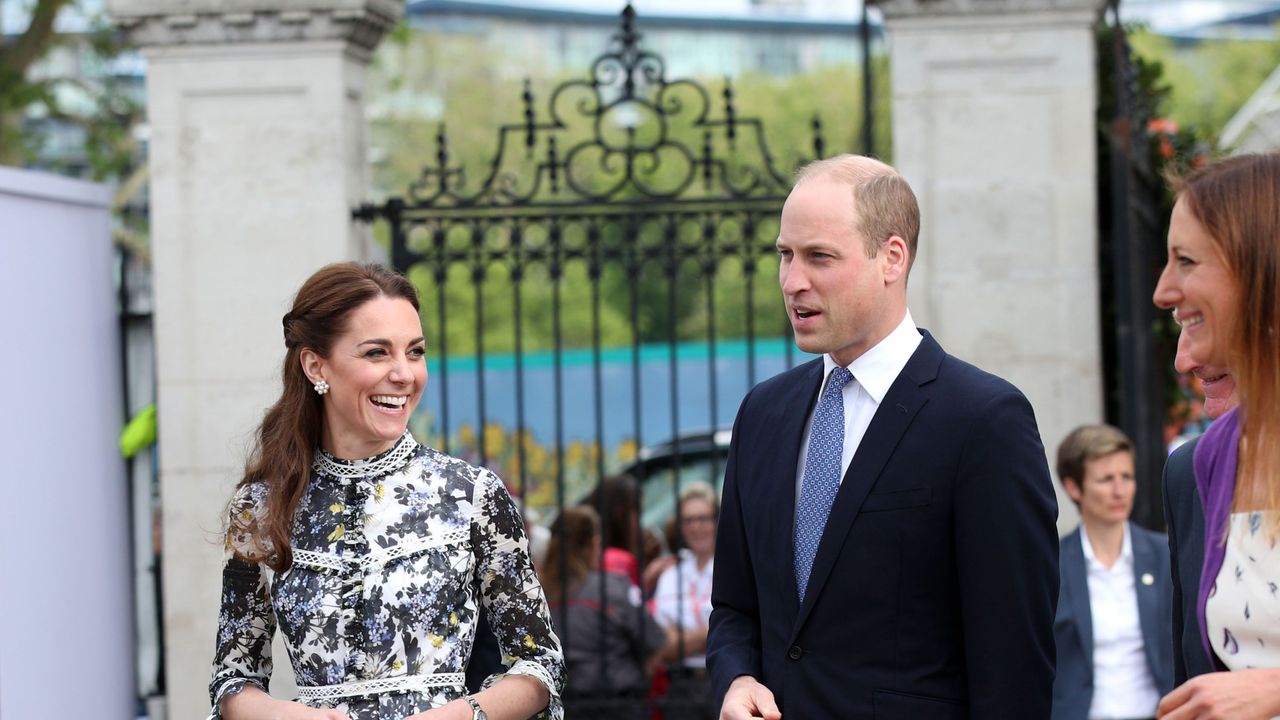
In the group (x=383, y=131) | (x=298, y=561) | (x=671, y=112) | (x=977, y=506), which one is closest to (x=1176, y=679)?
(x=977, y=506)

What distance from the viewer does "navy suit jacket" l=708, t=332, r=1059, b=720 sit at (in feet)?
9.68

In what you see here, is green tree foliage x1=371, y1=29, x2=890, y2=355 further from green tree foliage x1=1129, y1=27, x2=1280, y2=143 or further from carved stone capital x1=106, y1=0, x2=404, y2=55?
carved stone capital x1=106, y1=0, x2=404, y2=55

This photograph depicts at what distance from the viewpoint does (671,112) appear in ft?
20.6

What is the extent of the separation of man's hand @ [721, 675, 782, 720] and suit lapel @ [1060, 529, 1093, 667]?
7.56 feet

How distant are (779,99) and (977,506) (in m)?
48.7

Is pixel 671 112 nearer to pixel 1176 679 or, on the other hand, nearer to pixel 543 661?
pixel 543 661

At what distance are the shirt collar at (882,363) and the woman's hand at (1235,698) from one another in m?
0.96

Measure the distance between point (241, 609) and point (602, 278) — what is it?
1307cm

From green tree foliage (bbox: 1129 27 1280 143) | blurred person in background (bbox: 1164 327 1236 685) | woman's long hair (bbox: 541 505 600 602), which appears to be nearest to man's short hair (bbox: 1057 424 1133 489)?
woman's long hair (bbox: 541 505 600 602)

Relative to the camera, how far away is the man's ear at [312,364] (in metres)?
3.45

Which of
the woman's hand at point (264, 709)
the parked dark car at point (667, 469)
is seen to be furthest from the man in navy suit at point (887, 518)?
the parked dark car at point (667, 469)

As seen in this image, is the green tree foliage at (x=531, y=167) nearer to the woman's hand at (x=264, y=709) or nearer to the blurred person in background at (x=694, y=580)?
the blurred person in background at (x=694, y=580)

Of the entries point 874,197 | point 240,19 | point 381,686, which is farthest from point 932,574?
point 240,19

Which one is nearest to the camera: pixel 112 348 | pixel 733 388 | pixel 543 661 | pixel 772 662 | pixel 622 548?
pixel 772 662
